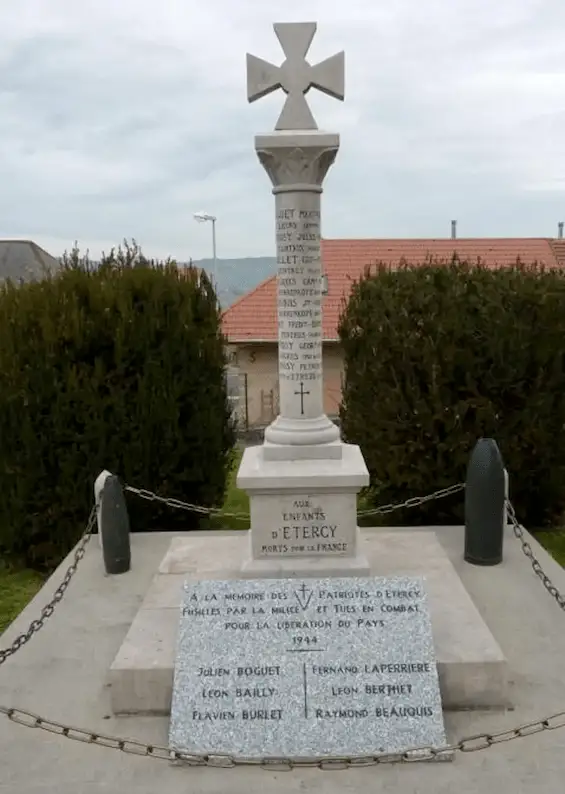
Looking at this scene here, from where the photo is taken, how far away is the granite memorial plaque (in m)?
3.67

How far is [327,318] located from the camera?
1716 centimetres

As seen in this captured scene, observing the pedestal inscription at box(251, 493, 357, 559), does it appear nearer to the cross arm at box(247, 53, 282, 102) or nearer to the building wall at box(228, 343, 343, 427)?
the cross arm at box(247, 53, 282, 102)

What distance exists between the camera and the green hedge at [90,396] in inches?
261

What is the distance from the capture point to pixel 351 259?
19.2 metres

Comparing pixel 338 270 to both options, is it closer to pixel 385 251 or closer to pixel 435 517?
pixel 385 251

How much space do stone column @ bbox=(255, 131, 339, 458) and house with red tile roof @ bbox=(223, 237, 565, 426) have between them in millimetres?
10060

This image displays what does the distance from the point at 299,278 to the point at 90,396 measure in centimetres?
258

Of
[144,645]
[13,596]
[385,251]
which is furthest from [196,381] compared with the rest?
[385,251]

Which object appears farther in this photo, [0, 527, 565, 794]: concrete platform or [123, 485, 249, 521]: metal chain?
[123, 485, 249, 521]: metal chain

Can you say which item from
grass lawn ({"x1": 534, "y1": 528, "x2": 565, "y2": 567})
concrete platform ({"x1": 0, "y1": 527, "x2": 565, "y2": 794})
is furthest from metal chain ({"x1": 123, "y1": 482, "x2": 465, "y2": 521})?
grass lawn ({"x1": 534, "y1": 528, "x2": 565, "y2": 567})

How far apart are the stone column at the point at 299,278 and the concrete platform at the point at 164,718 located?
A: 1.73m

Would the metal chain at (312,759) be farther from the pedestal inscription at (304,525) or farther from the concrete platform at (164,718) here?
the pedestal inscription at (304,525)

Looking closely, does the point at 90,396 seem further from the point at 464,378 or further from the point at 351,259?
the point at 351,259

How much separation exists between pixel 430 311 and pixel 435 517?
215cm
